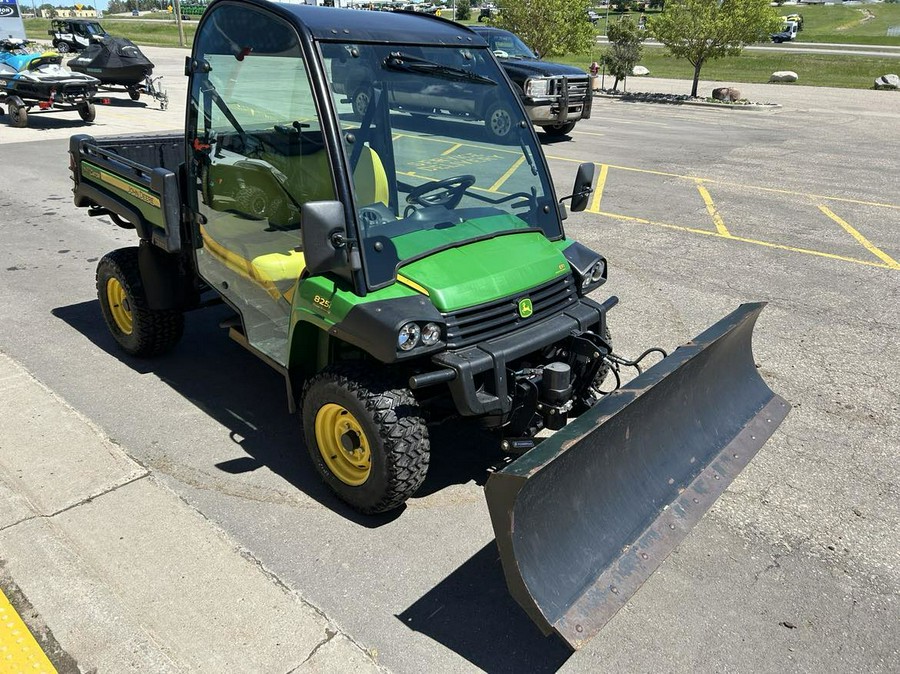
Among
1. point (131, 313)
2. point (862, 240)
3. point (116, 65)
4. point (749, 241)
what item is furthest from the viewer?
point (116, 65)

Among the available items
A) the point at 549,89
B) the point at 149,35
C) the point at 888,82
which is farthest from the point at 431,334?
the point at 149,35

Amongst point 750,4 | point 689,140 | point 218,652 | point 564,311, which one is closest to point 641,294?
point 564,311

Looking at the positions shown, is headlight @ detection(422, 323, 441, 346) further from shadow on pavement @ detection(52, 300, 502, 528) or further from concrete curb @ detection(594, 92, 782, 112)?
concrete curb @ detection(594, 92, 782, 112)

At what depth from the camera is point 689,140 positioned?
17281 mm

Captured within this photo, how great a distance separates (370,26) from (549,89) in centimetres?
1221

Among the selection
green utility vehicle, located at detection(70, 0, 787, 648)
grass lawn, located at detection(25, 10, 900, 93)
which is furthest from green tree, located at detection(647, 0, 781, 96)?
green utility vehicle, located at detection(70, 0, 787, 648)

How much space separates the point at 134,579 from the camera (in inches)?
135

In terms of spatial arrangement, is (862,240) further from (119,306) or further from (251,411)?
(119,306)

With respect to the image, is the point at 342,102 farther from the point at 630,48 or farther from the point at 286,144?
the point at 630,48

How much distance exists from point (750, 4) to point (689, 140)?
9342 mm

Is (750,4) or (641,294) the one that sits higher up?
(750,4)

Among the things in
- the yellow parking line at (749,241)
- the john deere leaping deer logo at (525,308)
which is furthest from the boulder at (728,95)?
the john deere leaping deer logo at (525,308)

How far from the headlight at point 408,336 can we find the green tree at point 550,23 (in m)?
24.4

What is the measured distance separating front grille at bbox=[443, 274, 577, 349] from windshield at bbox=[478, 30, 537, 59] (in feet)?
45.6
